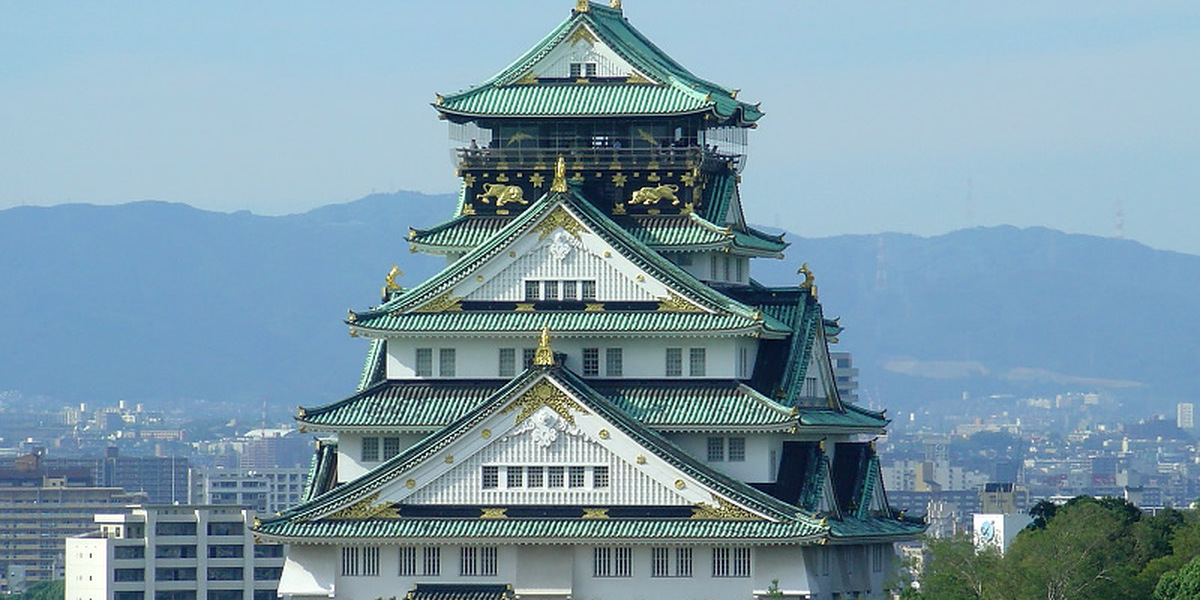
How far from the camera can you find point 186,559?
175875 millimetres

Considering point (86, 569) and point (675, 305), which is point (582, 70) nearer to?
point (675, 305)

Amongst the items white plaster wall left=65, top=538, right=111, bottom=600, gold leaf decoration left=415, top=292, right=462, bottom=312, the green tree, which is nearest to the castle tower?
gold leaf decoration left=415, top=292, right=462, bottom=312

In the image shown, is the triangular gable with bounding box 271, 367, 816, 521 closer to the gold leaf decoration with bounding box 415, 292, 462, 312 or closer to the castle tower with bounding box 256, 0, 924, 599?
the castle tower with bounding box 256, 0, 924, 599

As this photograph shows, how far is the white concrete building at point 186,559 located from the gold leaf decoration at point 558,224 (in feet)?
295

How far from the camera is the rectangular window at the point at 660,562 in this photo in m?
81.8

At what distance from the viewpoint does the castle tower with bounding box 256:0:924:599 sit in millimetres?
81375

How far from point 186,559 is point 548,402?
97.6 m

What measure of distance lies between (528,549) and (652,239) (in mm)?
10179

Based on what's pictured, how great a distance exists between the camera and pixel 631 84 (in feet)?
291

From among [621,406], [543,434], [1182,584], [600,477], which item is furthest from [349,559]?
[1182,584]

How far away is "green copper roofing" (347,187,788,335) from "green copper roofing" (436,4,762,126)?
4.08 metres

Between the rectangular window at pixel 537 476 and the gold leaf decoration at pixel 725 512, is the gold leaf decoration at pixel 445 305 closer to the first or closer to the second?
the rectangular window at pixel 537 476

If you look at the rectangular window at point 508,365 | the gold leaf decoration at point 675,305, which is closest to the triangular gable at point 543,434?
the gold leaf decoration at point 675,305

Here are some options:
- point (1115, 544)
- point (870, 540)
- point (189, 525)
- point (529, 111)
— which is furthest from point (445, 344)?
point (189, 525)
